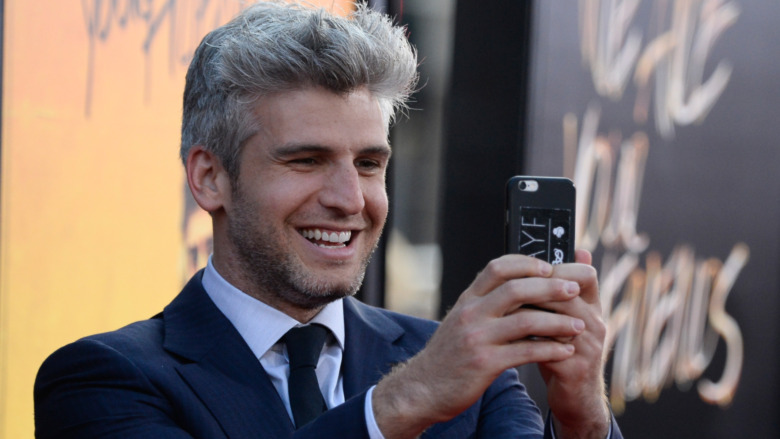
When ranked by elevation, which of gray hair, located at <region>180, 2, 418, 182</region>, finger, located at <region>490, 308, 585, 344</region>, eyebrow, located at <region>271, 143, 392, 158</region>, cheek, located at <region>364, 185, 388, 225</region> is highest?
gray hair, located at <region>180, 2, 418, 182</region>

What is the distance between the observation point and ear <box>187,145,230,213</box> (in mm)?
2223

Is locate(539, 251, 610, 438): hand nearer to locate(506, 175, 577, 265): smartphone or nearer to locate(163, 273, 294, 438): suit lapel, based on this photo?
locate(506, 175, 577, 265): smartphone

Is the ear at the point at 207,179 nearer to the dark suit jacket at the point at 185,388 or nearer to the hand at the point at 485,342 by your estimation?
the dark suit jacket at the point at 185,388

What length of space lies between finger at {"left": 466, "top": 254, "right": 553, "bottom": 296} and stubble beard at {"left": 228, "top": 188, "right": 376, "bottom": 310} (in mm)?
607

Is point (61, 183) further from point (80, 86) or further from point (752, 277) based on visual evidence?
point (752, 277)

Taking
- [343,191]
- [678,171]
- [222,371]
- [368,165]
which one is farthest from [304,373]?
[678,171]

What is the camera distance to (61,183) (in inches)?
117

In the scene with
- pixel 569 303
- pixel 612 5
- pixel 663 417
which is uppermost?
pixel 612 5

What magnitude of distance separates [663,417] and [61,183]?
3878 millimetres

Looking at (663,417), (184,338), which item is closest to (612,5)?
(663,417)

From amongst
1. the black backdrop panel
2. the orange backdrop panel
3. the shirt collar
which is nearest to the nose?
the shirt collar

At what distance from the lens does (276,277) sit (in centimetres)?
210

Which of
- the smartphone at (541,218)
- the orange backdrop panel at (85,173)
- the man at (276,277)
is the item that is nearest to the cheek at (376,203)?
the man at (276,277)

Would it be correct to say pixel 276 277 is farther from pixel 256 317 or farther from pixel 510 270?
pixel 510 270
